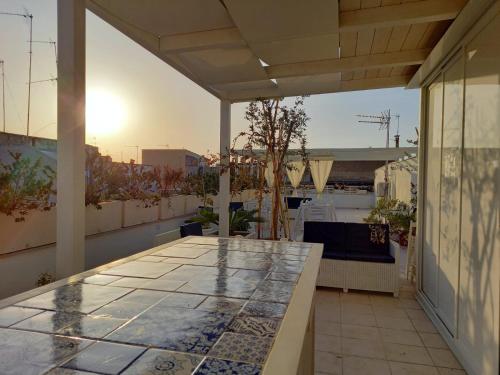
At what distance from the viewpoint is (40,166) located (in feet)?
9.71

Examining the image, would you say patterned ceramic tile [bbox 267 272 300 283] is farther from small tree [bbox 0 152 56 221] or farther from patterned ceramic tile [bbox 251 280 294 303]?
small tree [bbox 0 152 56 221]

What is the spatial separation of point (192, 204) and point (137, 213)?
189 cm

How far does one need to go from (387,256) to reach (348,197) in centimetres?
1074

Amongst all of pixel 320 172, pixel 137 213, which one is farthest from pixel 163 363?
pixel 320 172

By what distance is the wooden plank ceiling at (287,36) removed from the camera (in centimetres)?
234

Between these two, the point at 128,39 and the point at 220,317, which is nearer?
the point at 220,317

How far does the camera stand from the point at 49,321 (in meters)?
1.06

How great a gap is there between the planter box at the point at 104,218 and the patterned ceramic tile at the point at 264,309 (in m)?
2.65

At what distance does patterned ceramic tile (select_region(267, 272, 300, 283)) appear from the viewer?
155 centimetres

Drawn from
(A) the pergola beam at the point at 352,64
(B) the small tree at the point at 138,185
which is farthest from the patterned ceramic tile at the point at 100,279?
(A) the pergola beam at the point at 352,64

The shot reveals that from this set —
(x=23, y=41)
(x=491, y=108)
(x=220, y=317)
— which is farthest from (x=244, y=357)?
(x=23, y=41)

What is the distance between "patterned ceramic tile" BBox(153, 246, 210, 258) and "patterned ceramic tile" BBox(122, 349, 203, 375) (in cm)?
116

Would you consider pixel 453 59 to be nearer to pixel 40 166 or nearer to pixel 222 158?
pixel 222 158

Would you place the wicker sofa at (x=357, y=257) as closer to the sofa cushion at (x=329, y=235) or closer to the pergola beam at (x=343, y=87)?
the sofa cushion at (x=329, y=235)
